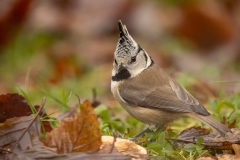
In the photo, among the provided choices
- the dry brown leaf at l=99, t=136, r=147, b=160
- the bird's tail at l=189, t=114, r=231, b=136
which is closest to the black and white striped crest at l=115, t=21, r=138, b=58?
the bird's tail at l=189, t=114, r=231, b=136

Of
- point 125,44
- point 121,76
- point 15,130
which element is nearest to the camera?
point 15,130

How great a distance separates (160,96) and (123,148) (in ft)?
4.03

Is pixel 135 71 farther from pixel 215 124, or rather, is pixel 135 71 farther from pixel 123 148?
pixel 123 148

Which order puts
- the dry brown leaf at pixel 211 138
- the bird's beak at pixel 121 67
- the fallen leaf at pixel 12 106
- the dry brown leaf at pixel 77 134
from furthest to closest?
the bird's beak at pixel 121 67 → the fallen leaf at pixel 12 106 → the dry brown leaf at pixel 211 138 → the dry brown leaf at pixel 77 134

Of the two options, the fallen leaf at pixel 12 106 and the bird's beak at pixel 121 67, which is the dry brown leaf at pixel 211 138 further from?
the bird's beak at pixel 121 67

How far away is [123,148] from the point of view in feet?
10.5

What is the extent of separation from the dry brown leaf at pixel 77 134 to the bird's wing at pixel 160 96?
1.20 meters

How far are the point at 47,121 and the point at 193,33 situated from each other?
5822 millimetres

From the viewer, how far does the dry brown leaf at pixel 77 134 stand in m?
3.06

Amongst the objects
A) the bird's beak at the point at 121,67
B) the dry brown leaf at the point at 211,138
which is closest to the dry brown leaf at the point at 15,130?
the dry brown leaf at the point at 211,138

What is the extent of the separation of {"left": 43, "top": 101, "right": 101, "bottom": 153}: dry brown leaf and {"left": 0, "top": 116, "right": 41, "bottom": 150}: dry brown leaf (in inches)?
5.3

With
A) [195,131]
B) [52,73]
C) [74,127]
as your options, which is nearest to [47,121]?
[74,127]

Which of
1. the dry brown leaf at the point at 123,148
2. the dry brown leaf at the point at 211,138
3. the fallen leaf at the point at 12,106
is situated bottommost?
the dry brown leaf at the point at 211,138

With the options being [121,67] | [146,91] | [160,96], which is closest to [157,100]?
[160,96]
